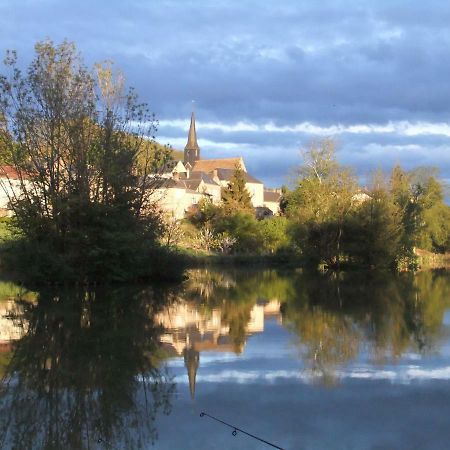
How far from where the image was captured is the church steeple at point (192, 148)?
124 meters

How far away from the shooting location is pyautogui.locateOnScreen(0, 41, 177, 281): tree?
82.5 ft

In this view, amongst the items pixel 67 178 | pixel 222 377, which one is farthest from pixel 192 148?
pixel 222 377

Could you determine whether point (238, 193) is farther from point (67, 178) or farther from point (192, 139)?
point (192, 139)

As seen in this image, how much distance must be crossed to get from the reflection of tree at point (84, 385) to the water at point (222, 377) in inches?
0.8

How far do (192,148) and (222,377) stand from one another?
115 m

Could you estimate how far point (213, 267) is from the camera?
Answer: 49.9m

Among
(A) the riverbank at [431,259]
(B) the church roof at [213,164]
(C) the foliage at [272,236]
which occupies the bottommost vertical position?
(A) the riverbank at [431,259]

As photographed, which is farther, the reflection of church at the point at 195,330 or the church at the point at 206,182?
the church at the point at 206,182

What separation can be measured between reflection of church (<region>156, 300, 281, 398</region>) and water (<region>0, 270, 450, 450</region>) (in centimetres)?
4

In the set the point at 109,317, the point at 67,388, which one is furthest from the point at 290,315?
the point at 67,388

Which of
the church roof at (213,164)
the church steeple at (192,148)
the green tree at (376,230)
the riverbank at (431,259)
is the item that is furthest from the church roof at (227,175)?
the green tree at (376,230)

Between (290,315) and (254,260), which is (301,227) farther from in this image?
(290,315)

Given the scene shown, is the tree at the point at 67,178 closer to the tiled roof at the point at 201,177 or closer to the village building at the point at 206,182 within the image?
the village building at the point at 206,182

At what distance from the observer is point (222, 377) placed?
9477 millimetres
